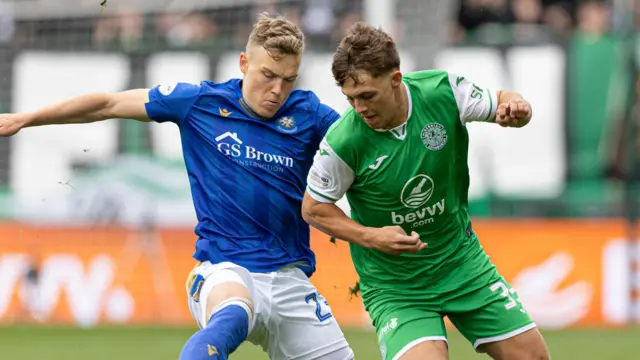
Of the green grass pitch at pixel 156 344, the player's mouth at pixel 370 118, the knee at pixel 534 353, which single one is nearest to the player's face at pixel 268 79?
the player's mouth at pixel 370 118

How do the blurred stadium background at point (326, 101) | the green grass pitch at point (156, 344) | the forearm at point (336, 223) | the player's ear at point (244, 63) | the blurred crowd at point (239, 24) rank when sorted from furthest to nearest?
the blurred crowd at point (239, 24) → the blurred stadium background at point (326, 101) → the green grass pitch at point (156, 344) → the player's ear at point (244, 63) → the forearm at point (336, 223)

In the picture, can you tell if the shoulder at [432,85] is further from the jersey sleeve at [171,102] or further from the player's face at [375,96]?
the jersey sleeve at [171,102]

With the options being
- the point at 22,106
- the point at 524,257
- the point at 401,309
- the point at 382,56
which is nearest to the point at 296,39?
the point at 382,56

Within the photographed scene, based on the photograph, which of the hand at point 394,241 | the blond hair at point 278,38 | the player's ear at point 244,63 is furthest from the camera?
the player's ear at point 244,63

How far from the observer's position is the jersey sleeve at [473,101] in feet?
21.2

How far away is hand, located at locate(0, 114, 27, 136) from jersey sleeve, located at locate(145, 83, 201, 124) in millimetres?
727

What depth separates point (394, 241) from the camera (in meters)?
6.10

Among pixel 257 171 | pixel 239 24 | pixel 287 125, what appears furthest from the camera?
pixel 239 24

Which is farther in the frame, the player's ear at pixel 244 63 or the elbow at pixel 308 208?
the player's ear at pixel 244 63

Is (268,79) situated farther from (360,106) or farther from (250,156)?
(360,106)

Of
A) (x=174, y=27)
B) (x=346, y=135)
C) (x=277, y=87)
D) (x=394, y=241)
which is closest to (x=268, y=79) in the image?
(x=277, y=87)

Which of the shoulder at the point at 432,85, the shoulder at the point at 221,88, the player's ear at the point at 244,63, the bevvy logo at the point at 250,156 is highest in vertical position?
the shoulder at the point at 432,85

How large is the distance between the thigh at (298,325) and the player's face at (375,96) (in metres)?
1.15

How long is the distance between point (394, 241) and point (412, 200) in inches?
18.7
